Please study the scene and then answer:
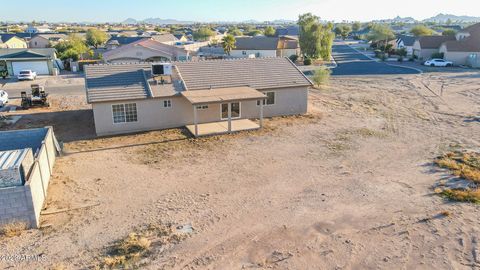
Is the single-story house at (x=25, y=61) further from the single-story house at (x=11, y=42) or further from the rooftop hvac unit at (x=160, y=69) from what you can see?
the rooftop hvac unit at (x=160, y=69)

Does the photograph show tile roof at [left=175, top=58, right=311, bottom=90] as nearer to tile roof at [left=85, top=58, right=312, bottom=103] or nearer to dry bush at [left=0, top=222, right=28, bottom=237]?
tile roof at [left=85, top=58, right=312, bottom=103]

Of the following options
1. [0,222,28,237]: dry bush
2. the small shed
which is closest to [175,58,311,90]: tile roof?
the small shed

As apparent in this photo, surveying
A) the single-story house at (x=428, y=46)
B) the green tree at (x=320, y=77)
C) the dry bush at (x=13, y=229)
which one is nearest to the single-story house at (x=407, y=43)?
the single-story house at (x=428, y=46)

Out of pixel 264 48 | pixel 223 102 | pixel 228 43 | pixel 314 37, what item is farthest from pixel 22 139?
pixel 264 48

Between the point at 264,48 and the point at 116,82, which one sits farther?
the point at 264,48

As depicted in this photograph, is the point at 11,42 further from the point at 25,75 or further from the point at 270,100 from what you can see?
the point at 270,100

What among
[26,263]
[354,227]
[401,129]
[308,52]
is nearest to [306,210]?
[354,227]

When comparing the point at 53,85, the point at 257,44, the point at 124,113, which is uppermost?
the point at 257,44
